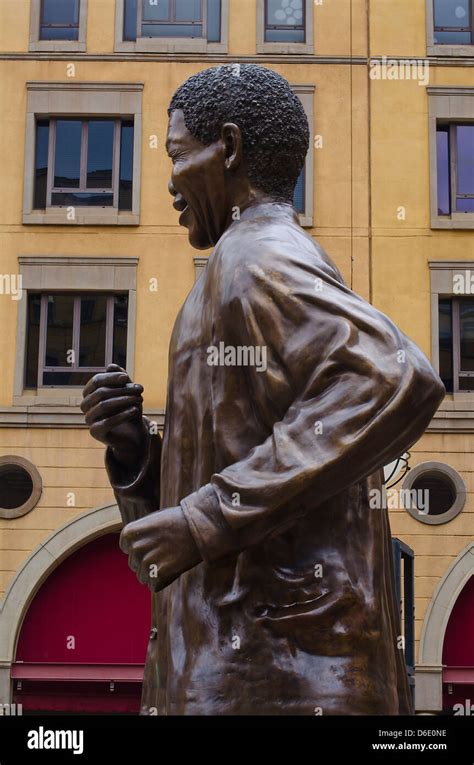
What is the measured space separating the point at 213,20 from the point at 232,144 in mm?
20047

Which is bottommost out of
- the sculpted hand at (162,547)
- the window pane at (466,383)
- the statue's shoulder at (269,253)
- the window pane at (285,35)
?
the sculpted hand at (162,547)

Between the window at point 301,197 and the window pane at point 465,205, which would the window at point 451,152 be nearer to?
the window pane at point 465,205

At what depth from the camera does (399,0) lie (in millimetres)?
22359

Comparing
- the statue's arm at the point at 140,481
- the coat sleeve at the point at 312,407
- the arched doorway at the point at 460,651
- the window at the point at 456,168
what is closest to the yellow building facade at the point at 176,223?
the window at the point at 456,168

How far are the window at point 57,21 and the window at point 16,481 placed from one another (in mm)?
7059

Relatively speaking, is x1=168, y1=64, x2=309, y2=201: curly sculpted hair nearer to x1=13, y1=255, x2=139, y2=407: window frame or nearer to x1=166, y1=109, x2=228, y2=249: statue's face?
x1=166, y1=109, x2=228, y2=249: statue's face

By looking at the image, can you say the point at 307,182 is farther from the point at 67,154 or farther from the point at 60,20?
the point at 60,20

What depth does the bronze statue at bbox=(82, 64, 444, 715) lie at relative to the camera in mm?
2633

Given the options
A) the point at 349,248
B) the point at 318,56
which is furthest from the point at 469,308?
the point at 318,56

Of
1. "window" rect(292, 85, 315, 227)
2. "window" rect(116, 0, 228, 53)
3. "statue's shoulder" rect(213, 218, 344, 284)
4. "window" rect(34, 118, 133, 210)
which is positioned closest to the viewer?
"statue's shoulder" rect(213, 218, 344, 284)

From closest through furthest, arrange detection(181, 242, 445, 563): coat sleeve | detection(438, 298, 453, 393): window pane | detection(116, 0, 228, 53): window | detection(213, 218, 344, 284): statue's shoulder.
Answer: detection(181, 242, 445, 563): coat sleeve, detection(213, 218, 344, 284): statue's shoulder, detection(438, 298, 453, 393): window pane, detection(116, 0, 228, 53): window

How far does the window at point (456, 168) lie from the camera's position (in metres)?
22.0

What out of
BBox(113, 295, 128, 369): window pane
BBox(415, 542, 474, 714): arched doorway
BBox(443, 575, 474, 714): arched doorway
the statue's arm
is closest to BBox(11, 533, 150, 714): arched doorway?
BBox(113, 295, 128, 369): window pane

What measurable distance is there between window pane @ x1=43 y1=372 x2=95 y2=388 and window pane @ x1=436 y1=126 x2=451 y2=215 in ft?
21.2
